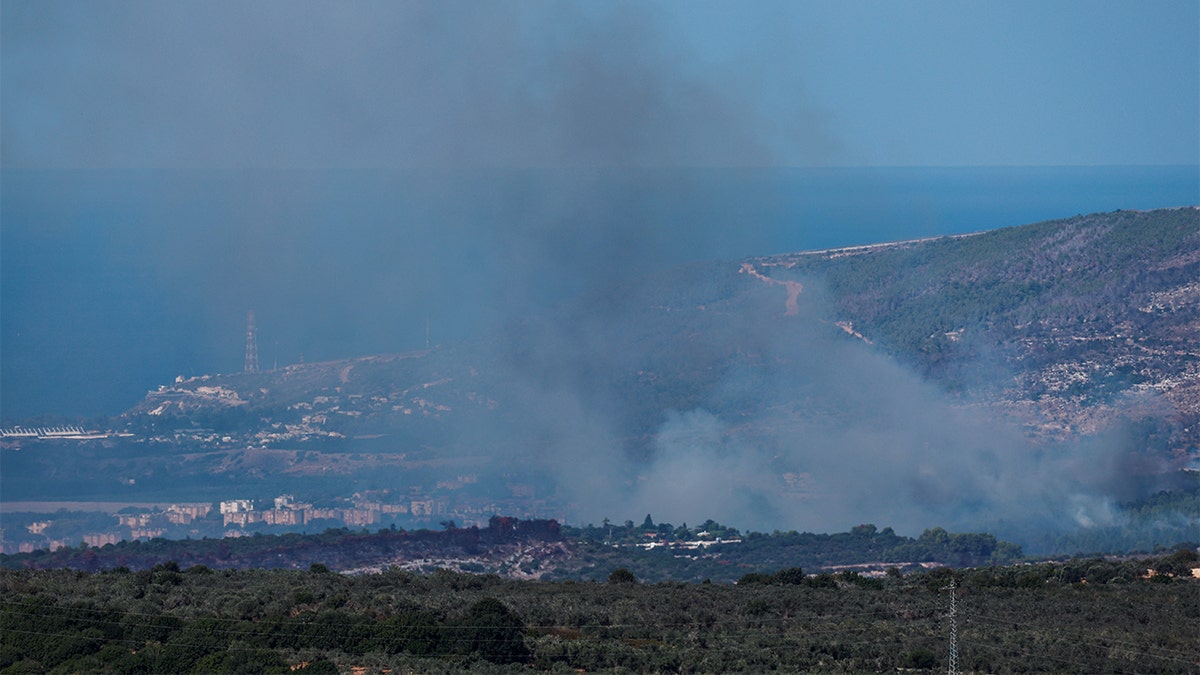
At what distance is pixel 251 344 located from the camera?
99000mm

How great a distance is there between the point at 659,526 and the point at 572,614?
27347mm

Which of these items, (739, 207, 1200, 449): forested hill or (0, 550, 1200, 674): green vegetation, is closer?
(0, 550, 1200, 674): green vegetation

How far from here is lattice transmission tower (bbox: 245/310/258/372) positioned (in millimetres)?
91188

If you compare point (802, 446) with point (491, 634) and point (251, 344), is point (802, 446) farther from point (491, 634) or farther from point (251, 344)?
point (251, 344)

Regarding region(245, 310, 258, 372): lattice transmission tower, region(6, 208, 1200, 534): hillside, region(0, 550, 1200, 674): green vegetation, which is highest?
region(245, 310, 258, 372): lattice transmission tower

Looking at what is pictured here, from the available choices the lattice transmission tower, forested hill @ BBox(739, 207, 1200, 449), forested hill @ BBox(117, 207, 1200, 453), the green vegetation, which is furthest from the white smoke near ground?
the green vegetation

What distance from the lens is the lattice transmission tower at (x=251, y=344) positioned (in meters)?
91.2

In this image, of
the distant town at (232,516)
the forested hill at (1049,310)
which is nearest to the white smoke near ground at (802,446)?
the forested hill at (1049,310)

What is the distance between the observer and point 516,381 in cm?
7594

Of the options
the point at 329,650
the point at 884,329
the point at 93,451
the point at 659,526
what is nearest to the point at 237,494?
the point at 93,451

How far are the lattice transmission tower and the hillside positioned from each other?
9.40m

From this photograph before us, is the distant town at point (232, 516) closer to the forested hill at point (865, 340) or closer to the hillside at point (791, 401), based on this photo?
the hillside at point (791, 401)

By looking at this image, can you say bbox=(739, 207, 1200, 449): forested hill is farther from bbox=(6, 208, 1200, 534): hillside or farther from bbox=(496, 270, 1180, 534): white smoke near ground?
bbox=(496, 270, 1180, 534): white smoke near ground

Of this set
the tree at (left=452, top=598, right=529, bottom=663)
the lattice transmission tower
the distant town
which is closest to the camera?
the tree at (left=452, top=598, right=529, bottom=663)
